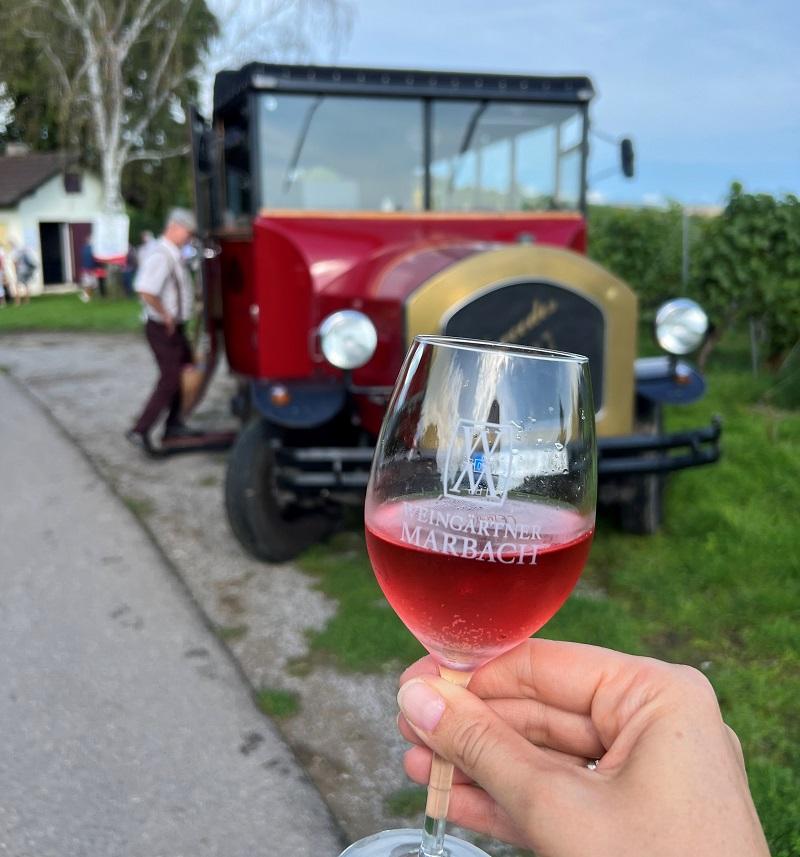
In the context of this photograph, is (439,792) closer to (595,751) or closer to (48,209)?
(595,751)

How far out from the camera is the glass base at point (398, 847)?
1.37 metres

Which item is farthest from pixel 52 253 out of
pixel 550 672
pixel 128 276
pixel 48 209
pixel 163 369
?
pixel 550 672

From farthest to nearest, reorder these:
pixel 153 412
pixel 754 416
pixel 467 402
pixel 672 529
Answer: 1. pixel 754 416
2. pixel 153 412
3. pixel 672 529
4. pixel 467 402

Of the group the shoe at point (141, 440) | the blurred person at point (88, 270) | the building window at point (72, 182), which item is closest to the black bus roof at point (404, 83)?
the shoe at point (141, 440)

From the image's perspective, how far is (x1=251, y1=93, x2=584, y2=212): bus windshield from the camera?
14.0 feet

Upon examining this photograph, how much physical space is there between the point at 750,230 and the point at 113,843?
7155mm

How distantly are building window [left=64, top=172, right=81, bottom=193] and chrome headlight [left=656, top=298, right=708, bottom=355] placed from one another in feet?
79.7

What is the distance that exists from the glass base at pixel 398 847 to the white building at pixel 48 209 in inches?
992

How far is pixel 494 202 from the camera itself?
15.2 ft

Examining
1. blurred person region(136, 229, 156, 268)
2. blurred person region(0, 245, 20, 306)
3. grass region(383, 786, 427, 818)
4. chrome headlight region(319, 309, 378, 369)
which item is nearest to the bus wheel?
chrome headlight region(319, 309, 378, 369)

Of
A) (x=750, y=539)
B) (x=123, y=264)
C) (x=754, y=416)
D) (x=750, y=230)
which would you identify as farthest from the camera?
(x=123, y=264)

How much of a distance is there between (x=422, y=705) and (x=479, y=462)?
0.33m

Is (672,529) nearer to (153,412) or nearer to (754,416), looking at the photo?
(754,416)

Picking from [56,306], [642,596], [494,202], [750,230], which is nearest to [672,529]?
[642,596]
